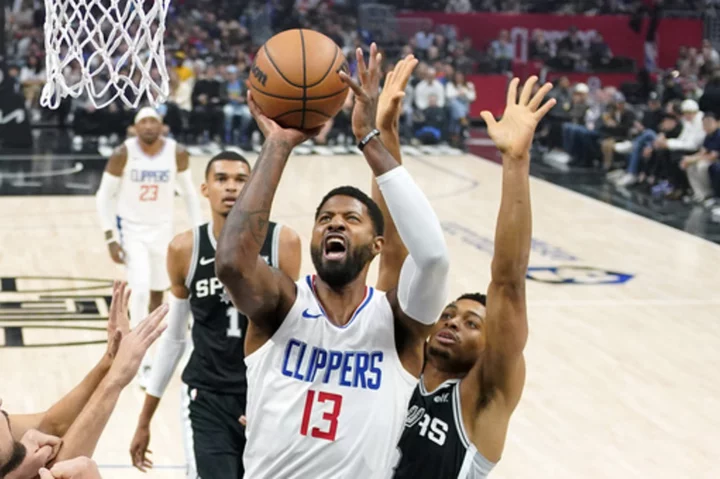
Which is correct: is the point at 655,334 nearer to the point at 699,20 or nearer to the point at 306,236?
the point at 306,236

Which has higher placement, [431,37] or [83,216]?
[431,37]

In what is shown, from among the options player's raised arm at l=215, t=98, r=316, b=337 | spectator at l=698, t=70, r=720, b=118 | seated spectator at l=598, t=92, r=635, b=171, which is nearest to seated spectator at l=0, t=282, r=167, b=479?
player's raised arm at l=215, t=98, r=316, b=337

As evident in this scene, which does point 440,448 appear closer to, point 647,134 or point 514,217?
point 514,217

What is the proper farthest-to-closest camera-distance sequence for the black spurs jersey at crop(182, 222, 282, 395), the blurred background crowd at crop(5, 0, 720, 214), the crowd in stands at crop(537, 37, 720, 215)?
the blurred background crowd at crop(5, 0, 720, 214), the crowd in stands at crop(537, 37, 720, 215), the black spurs jersey at crop(182, 222, 282, 395)

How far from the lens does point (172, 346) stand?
537 centimetres

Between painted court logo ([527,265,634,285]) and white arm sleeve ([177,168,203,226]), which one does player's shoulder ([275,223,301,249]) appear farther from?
painted court logo ([527,265,634,285])

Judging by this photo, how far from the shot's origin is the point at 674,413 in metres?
7.77

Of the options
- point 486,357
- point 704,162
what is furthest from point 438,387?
point 704,162

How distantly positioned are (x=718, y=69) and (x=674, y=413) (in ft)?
45.5

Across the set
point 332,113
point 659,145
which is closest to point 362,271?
point 332,113

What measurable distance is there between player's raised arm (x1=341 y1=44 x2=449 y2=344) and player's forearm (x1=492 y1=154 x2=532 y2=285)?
0.76 feet

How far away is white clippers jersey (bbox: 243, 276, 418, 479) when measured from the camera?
11.3 ft

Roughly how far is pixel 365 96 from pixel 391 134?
29 cm

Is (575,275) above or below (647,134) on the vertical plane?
below
